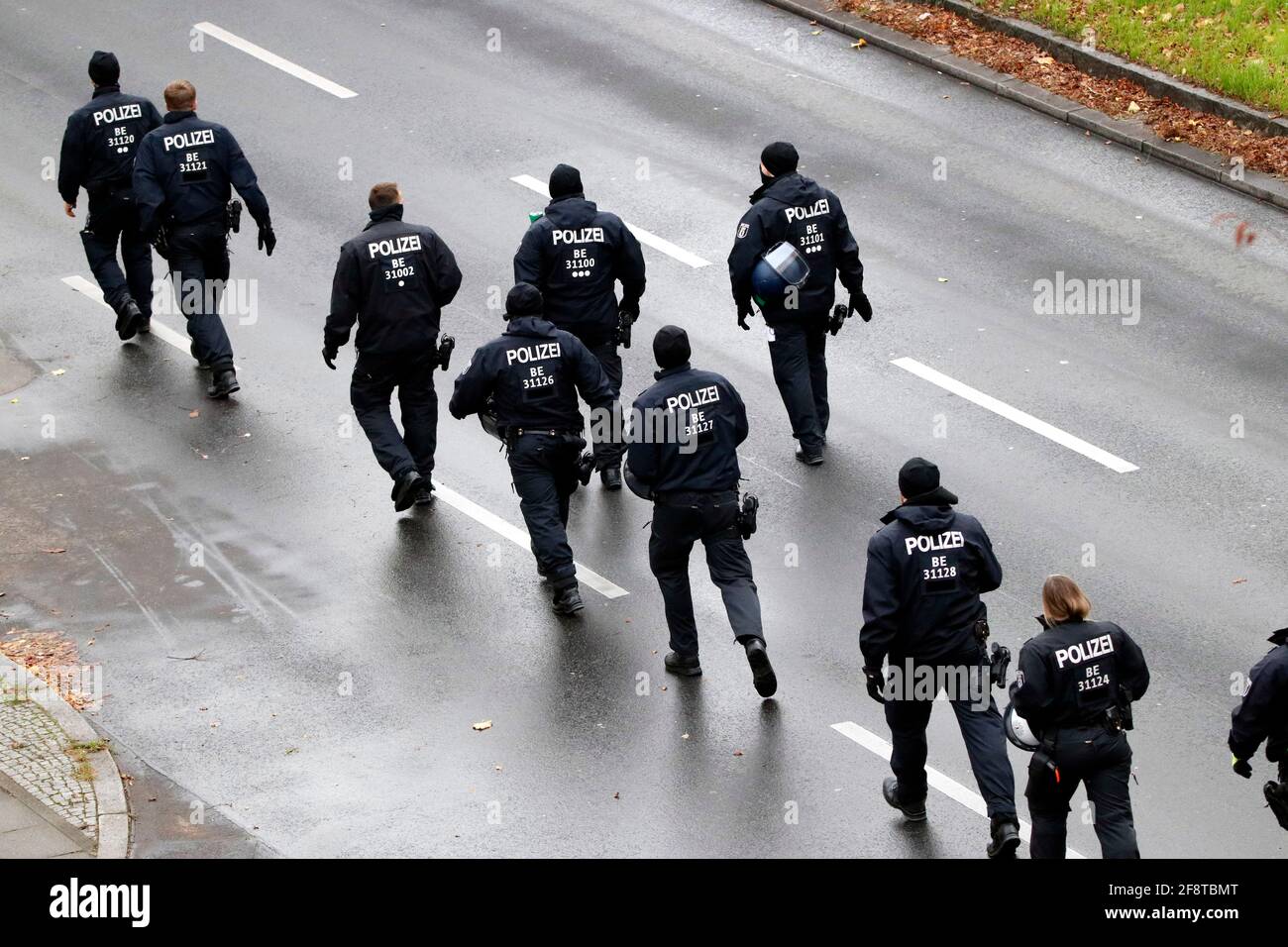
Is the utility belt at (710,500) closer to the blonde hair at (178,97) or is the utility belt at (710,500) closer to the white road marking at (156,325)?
the white road marking at (156,325)

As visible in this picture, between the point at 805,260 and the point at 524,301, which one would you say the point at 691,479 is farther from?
the point at 805,260

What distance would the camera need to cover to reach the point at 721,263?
16422 millimetres

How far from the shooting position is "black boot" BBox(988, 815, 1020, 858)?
32.4ft

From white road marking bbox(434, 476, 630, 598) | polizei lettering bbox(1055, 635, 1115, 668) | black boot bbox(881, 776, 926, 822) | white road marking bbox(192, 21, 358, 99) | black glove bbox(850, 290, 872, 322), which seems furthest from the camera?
white road marking bbox(192, 21, 358, 99)

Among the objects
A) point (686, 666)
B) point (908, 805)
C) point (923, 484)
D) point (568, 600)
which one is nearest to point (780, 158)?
point (568, 600)

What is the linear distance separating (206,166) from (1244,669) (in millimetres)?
7897

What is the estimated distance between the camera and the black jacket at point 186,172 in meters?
14.6

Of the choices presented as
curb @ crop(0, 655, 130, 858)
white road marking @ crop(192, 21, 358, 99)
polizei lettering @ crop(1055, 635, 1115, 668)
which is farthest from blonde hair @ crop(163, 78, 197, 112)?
polizei lettering @ crop(1055, 635, 1115, 668)

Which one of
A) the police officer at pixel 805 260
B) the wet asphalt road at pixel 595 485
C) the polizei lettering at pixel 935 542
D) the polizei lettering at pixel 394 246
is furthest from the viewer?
the police officer at pixel 805 260

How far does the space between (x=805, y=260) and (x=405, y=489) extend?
121 inches

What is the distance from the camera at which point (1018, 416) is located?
46.6 ft

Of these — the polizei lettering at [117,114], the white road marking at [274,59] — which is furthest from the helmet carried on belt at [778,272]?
the white road marking at [274,59]

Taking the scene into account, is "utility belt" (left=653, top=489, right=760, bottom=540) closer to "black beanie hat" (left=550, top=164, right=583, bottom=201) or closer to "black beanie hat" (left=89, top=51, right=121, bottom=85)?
"black beanie hat" (left=550, top=164, right=583, bottom=201)

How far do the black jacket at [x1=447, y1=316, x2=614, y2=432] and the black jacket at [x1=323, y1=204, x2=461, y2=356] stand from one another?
1.14 metres
